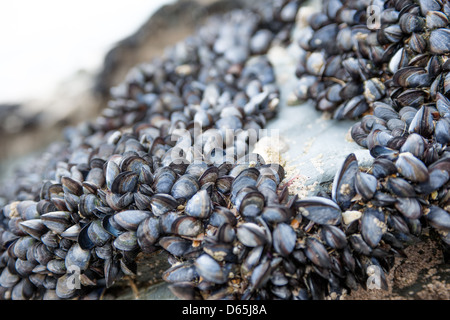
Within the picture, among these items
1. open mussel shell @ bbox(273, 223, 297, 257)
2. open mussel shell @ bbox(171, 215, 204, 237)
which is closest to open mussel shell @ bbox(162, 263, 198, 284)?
open mussel shell @ bbox(171, 215, 204, 237)

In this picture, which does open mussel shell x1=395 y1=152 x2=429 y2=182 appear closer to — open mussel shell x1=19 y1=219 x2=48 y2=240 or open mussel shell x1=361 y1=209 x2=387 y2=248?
open mussel shell x1=361 y1=209 x2=387 y2=248

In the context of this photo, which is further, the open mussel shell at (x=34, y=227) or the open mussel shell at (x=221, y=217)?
the open mussel shell at (x=34, y=227)

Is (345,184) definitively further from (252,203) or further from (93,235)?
(93,235)

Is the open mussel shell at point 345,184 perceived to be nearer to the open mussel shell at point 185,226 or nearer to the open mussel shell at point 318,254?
the open mussel shell at point 318,254

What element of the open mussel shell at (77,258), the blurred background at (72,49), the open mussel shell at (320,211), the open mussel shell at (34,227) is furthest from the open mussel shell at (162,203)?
the blurred background at (72,49)

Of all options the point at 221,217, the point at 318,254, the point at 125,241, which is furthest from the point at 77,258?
the point at 318,254

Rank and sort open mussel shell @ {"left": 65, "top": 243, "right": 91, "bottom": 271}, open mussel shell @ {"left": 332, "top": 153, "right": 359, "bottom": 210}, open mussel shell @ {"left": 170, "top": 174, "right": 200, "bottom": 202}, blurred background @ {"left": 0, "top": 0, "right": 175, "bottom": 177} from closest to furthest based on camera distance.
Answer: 1. open mussel shell @ {"left": 332, "top": 153, "right": 359, "bottom": 210}
2. open mussel shell @ {"left": 170, "top": 174, "right": 200, "bottom": 202}
3. open mussel shell @ {"left": 65, "top": 243, "right": 91, "bottom": 271}
4. blurred background @ {"left": 0, "top": 0, "right": 175, "bottom": 177}

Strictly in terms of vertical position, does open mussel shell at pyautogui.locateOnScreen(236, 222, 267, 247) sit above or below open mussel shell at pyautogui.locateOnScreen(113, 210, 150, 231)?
below

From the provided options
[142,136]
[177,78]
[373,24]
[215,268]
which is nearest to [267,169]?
[215,268]

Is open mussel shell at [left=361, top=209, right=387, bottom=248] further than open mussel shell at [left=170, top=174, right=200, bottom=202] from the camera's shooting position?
No
